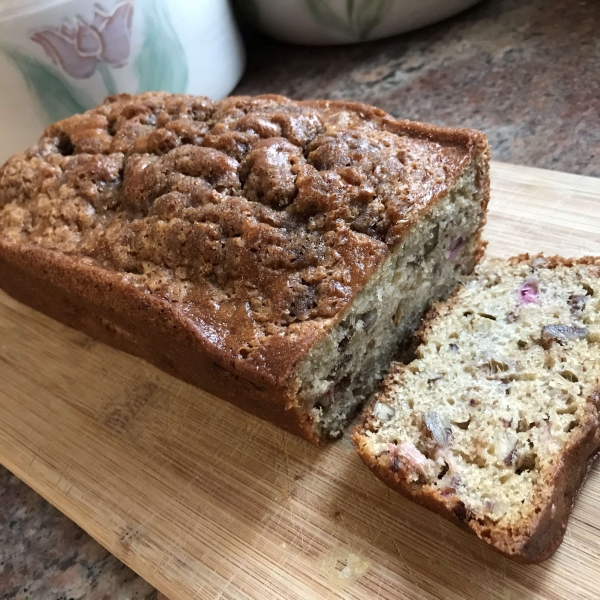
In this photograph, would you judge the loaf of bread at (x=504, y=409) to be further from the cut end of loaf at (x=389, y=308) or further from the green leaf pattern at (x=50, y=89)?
the green leaf pattern at (x=50, y=89)

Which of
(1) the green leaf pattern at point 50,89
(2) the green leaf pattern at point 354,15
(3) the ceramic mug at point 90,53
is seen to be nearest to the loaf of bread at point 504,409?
(2) the green leaf pattern at point 354,15

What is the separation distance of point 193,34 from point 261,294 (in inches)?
84.1

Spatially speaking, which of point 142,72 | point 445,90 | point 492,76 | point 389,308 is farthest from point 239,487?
point 492,76

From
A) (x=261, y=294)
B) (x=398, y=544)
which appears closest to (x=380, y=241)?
(x=261, y=294)

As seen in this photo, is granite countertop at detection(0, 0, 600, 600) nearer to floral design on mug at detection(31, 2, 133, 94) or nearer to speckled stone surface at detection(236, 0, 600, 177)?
speckled stone surface at detection(236, 0, 600, 177)

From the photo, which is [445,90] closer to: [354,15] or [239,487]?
[354,15]

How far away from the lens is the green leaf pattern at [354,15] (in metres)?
3.49

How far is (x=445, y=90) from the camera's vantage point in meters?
3.53

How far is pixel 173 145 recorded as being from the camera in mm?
2396

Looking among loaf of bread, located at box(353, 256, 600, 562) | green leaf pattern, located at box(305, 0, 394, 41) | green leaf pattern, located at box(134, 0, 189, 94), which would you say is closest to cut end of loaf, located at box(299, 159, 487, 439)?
loaf of bread, located at box(353, 256, 600, 562)

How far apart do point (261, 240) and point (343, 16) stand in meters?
2.33

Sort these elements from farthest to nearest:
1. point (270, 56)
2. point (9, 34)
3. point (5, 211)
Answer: point (270, 56)
point (9, 34)
point (5, 211)

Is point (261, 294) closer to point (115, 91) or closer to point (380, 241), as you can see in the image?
point (380, 241)

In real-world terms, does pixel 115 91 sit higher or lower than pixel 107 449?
higher
